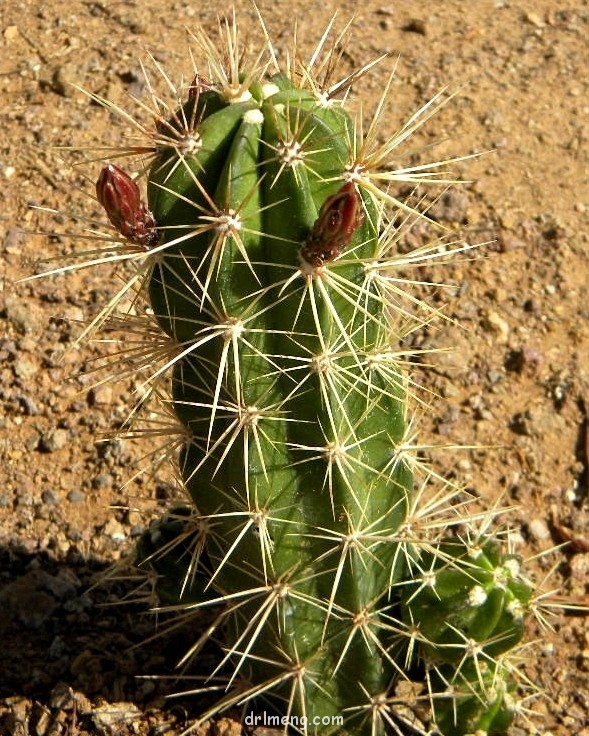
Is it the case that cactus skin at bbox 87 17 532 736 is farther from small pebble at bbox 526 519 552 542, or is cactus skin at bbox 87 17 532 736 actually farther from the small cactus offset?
small pebble at bbox 526 519 552 542

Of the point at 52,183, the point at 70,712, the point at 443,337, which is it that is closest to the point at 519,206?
the point at 443,337

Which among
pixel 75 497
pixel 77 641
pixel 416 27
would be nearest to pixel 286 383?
pixel 77 641

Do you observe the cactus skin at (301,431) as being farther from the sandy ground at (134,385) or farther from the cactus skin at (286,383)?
the sandy ground at (134,385)

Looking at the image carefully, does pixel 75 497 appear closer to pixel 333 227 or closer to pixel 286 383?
pixel 286 383

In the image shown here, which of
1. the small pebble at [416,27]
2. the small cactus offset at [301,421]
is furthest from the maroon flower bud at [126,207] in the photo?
the small pebble at [416,27]

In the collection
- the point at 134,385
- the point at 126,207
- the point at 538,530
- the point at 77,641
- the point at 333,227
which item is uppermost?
the point at 333,227

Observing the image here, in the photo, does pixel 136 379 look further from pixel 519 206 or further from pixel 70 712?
pixel 519 206
